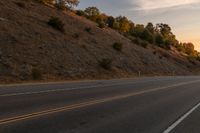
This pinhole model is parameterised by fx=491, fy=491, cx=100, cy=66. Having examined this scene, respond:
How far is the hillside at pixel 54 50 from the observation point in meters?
39.6

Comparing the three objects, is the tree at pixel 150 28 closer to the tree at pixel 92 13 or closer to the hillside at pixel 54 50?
the tree at pixel 92 13

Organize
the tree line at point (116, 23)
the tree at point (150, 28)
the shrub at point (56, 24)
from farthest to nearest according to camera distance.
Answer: the tree at point (150, 28)
the tree line at point (116, 23)
the shrub at point (56, 24)

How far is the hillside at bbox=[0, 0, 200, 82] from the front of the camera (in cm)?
3959

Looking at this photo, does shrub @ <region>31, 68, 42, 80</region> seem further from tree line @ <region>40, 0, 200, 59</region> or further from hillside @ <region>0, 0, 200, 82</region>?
tree line @ <region>40, 0, 200, 59</region>

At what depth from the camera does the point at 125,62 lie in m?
60.0

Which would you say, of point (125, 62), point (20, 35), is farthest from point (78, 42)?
point (20, 35)

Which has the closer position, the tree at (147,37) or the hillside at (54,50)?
the hillside at (54,50)

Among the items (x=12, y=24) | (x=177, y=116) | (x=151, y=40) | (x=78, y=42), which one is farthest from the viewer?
(x=151, y=40)

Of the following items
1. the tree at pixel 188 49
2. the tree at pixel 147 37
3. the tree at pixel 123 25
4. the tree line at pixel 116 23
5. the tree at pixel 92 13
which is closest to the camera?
the tree line at pixel 116 23

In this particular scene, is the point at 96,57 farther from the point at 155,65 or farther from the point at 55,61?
the point at 155,65

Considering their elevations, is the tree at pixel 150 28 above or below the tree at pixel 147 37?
above

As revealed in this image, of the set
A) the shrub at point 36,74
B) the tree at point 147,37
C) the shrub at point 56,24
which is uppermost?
the shrub at point 56,24

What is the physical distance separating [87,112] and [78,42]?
137 feet

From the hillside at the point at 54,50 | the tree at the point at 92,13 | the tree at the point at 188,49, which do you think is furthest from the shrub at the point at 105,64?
the tree at the point at 188,49
